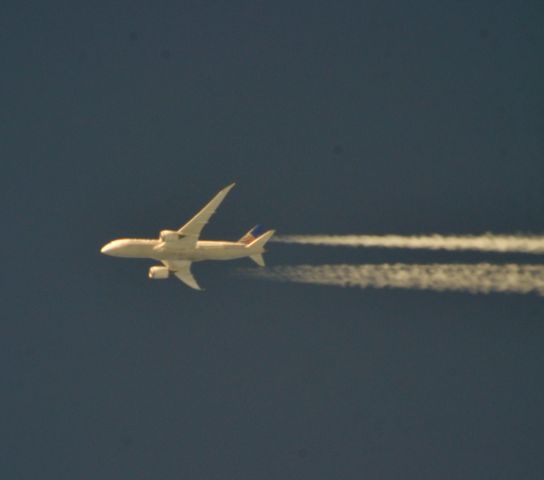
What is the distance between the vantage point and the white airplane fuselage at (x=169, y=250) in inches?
3081

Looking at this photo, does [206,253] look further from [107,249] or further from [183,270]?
[107,249]

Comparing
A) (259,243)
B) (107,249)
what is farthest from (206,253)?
(107,249)

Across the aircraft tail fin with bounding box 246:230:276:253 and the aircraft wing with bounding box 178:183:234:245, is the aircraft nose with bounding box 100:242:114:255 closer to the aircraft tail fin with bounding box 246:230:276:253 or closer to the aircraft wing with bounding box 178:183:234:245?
the aircraft wing with bounding box 178:183:234:245

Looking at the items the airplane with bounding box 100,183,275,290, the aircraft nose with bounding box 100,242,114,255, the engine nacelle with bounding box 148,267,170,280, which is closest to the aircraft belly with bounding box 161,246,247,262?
the airplane with bounding box 100,183,275,290

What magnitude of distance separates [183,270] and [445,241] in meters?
19.8

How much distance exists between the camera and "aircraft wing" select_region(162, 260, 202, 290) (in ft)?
266

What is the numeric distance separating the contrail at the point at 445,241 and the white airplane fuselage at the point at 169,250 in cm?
838

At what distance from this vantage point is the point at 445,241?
8069 cm

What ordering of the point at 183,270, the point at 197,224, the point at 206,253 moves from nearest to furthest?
the point at 197,224
the point at 206,253
the point at 183,270

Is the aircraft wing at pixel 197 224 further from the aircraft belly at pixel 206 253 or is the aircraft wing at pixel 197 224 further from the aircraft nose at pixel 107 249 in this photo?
the aircraft nose at pixel 107 249

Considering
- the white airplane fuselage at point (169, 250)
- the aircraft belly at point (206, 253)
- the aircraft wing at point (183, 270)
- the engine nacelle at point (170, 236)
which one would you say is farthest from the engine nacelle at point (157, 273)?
the engine nacelle at point (170, 236)

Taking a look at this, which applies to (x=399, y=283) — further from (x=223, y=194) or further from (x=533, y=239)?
(x=223, y=194)

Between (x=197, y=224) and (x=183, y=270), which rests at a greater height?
(x=197, y=224)

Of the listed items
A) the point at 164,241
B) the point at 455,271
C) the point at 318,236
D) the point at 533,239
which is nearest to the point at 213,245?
the point at 164,241
